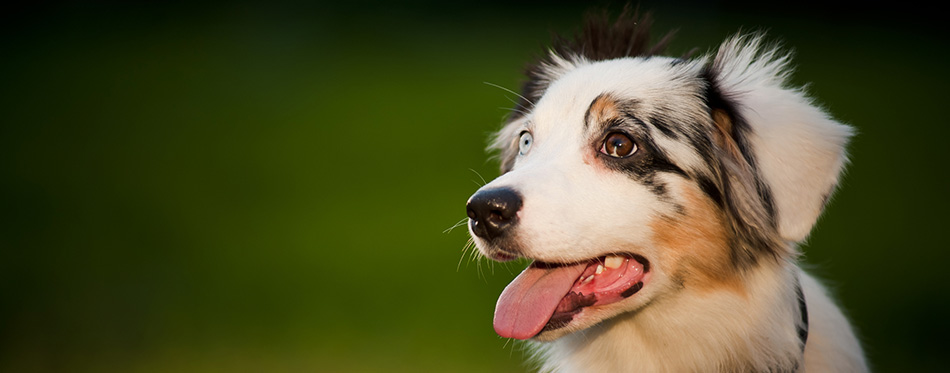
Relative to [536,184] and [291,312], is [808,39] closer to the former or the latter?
[291,312]

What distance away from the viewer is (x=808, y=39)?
13.8m

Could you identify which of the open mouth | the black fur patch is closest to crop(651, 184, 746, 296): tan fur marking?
the open mouth

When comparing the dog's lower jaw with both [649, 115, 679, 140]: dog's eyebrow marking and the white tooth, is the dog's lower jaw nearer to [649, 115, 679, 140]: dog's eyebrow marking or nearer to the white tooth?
the white tooth

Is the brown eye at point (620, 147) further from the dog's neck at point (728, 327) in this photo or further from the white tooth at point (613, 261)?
the dog's neck at point (728, 327)

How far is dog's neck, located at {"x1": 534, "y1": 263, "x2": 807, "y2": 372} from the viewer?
9.05 ft

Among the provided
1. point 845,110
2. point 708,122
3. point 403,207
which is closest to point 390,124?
point 403,207

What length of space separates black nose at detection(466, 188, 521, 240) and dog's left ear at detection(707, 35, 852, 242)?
0.86 meters

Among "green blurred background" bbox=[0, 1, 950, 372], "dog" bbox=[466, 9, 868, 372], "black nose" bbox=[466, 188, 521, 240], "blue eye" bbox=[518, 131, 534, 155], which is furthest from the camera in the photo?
"green blurred background" bbox=[0, 1, 950, 372]

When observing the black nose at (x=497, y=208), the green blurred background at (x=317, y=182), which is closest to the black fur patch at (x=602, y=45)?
the green blurred background at (x=317, y=182)

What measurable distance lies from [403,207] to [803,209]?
613 cm

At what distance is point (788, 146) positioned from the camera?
2.72 metres

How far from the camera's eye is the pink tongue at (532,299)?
2670 mm

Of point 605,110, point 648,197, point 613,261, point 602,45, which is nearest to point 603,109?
point 605,110

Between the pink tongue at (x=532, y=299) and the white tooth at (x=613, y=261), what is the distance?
8cm
